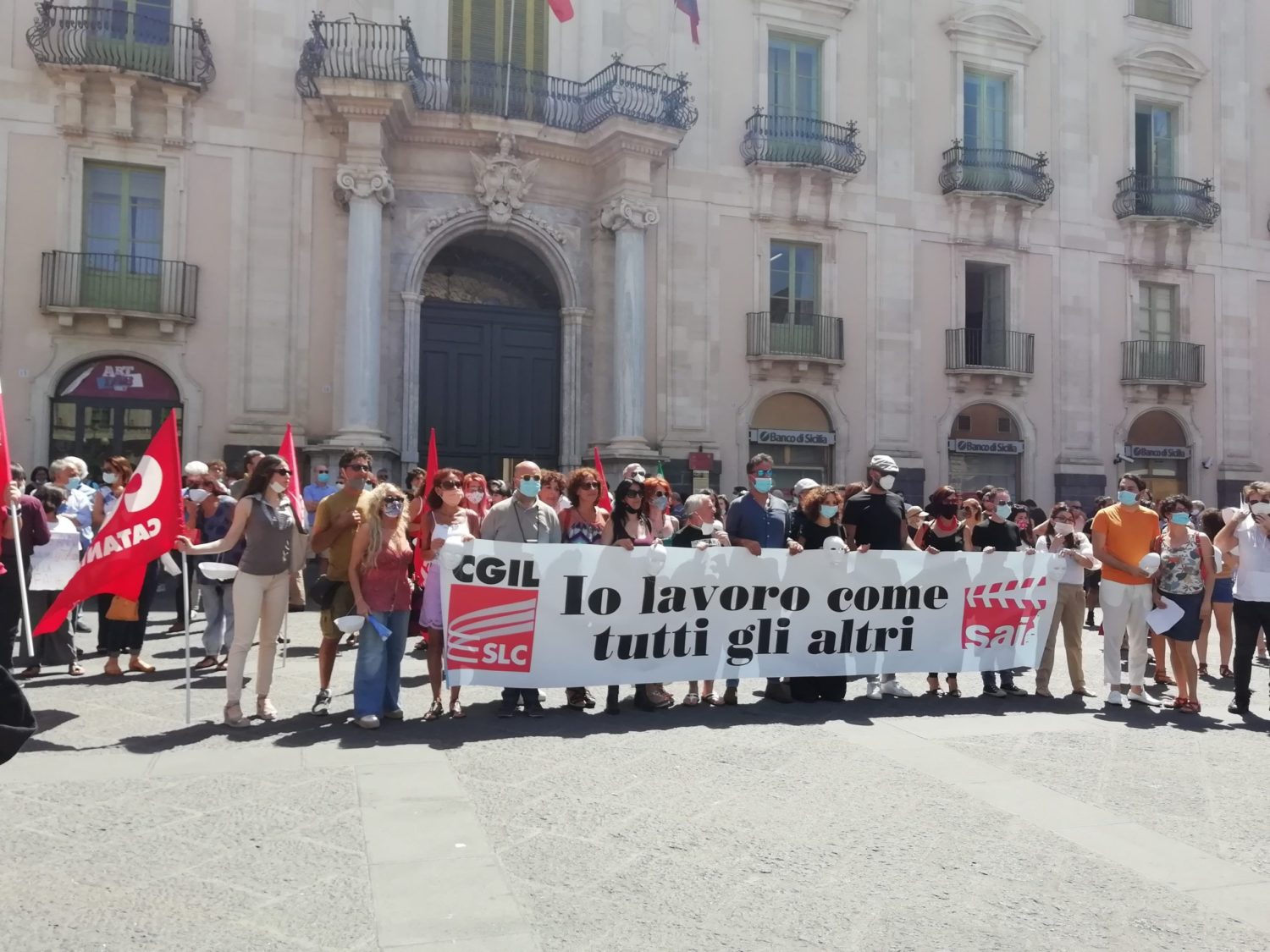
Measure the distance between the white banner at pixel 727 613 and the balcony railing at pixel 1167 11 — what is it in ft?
73.8

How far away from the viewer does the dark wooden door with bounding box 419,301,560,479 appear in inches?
Answer: 783

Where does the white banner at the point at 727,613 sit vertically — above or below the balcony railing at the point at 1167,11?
below

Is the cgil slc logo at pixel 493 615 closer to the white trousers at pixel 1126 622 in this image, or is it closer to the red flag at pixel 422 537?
the red flag at pixel 422 537

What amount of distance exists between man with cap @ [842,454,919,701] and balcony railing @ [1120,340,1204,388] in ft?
61.2

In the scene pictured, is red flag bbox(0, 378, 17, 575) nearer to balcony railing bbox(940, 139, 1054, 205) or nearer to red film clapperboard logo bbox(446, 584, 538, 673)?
red film clapperboard logo bbox(446, 584, 538, 673)

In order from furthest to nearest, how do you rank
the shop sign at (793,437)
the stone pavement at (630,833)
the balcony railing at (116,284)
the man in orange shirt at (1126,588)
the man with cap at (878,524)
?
the shop sign at (793,437) → the balcony railing at (116,284) → the man with cap at (878,524) → the man in orange shirt at (1126,588) → the stone pavement at (630,833)

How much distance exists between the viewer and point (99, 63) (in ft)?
55.8

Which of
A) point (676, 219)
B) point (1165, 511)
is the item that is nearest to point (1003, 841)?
point (1165, 511)

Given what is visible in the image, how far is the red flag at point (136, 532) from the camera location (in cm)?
688

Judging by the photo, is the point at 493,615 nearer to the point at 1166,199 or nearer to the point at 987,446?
the point at 987,446

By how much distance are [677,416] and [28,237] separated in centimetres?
1177

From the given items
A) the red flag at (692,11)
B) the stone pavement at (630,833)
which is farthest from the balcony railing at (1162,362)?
the stone pavement at (630,833)

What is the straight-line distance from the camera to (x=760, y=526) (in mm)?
8008

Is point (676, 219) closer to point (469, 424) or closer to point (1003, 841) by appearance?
point (469, 424)
